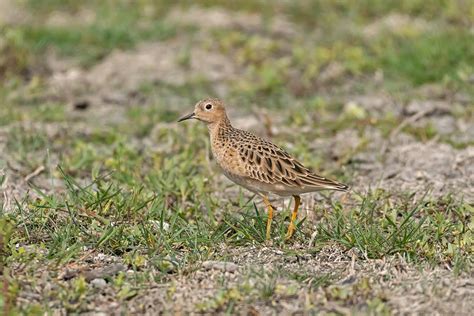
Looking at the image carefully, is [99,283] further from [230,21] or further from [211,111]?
[230,21]

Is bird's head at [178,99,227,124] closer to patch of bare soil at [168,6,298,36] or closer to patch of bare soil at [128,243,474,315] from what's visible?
patch of bare soil at [128,243,474,315]

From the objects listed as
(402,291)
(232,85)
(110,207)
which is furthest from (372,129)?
(402,291)

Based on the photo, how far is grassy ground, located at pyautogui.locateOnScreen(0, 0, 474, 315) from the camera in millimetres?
5258


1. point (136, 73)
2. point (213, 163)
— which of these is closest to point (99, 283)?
point (213, 163)

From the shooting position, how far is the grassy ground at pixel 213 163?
17.3ft

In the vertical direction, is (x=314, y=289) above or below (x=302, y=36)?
above

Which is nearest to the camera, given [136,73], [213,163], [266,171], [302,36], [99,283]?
[99,283]

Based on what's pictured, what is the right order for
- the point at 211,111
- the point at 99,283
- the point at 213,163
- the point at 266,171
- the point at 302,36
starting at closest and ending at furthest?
the point at 99,283, the point at 266,171, the point at 211,111, the point at 213,163, the point at 302,36

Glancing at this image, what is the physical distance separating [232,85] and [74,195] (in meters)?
4.35

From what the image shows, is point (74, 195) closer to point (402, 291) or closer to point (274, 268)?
point (274, 268)

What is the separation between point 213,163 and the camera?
8133 mm

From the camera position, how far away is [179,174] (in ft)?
25.2

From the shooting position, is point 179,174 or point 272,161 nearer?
point 272,161

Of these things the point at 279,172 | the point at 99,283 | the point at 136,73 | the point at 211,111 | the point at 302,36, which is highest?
the point at 211,111
